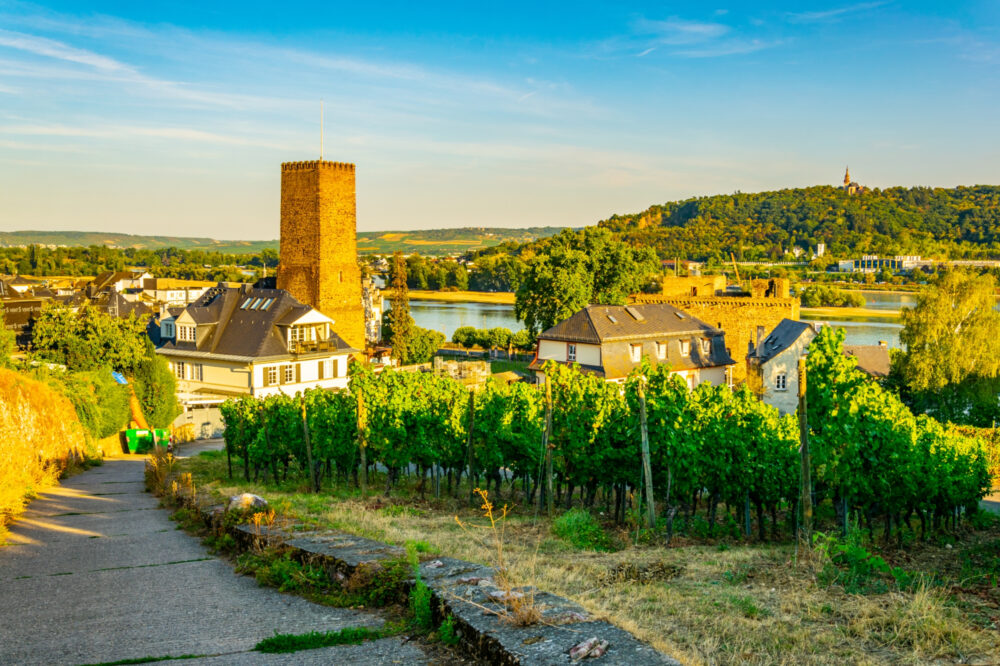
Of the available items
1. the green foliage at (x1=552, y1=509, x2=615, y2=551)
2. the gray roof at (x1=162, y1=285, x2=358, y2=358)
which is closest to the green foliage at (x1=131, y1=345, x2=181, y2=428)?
the gray roof at (x1=162, y1=285, x2=358, y2=358)

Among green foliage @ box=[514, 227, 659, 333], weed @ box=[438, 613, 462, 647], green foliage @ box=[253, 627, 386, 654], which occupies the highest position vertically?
green foliage @ box=[514, 227, 659, 333]

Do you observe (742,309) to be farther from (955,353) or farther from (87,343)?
(87,343)

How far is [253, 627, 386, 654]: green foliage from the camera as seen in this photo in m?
6.82

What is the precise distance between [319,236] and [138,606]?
4617 centimetres

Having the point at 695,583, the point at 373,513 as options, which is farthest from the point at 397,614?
the point at 373,513

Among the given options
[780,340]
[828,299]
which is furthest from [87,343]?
[828,299]

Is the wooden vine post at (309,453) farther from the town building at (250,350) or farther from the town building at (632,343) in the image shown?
the town building at (250,350)

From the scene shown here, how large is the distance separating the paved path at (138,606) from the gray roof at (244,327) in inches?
1155

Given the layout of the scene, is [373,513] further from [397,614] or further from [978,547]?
[978,547]

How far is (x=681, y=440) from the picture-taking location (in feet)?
47.2

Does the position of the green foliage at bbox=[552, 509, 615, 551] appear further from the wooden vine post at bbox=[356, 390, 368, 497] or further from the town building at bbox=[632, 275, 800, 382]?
the town building at bbox=[632, 275, 800, 382]

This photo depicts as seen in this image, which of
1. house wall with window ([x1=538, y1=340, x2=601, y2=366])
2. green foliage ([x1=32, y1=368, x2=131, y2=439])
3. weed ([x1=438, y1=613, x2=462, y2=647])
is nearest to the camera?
weed ([x1=438, y1=613, x2=462, y2=647])

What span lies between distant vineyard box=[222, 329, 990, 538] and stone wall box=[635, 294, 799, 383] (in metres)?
33.5

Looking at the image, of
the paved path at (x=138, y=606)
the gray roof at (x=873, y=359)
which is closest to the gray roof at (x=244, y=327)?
the gray roof at (x=873, y=359)
